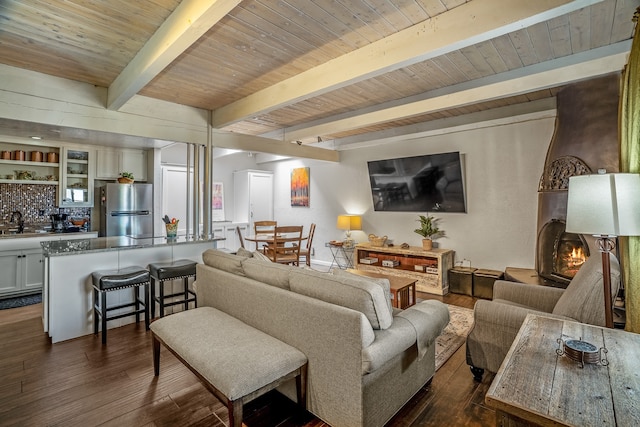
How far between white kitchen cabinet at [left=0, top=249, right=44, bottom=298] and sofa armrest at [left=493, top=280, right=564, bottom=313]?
5.48m

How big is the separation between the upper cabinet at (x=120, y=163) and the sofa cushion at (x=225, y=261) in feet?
11.5

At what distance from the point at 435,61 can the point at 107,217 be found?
508cm

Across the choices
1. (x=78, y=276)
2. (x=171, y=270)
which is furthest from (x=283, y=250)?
(x=78, y=276)

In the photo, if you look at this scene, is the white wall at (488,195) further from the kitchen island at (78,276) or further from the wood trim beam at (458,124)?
the kitchen island at (78,276)

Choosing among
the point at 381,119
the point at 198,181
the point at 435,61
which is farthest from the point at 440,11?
the point at 198,181

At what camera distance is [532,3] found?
1814mm

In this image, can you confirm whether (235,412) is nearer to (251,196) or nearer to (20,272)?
(20,272)

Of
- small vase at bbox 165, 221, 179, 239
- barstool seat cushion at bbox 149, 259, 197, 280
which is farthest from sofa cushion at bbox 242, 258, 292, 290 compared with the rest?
small vase at bbox 165, 221, 179, 239

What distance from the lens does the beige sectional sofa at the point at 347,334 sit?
1.64 metres

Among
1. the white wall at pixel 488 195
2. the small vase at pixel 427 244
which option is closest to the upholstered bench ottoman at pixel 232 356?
the small vase at pixel 427 244

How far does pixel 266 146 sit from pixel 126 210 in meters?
2.50

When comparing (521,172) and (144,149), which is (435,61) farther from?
(144,149)

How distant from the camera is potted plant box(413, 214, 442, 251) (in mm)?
5062

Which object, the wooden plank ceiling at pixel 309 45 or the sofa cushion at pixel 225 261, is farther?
the sofa cushion at pixel 225 261
